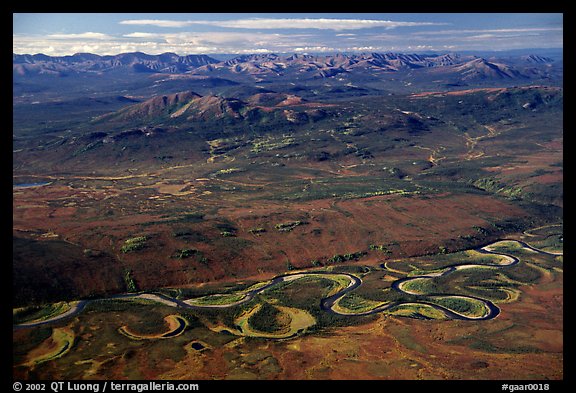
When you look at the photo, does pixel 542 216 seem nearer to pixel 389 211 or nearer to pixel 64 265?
pixel 389 211

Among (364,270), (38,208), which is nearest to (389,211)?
(364,270)

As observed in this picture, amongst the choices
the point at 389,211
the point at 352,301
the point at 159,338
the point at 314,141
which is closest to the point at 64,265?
the point at 159,338

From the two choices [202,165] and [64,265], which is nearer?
[64,265]

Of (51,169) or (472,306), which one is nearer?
(472,306)

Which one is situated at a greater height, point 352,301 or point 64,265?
point 64,265
